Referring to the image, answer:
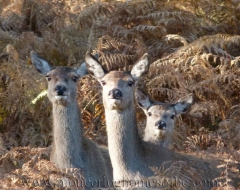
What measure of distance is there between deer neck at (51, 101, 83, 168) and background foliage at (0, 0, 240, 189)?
11.4 inches

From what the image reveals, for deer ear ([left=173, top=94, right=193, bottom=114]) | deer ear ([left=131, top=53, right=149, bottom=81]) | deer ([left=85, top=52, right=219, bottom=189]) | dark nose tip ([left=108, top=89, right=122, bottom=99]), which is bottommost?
deer ([left=85, top=52, right=219, bottom=189])

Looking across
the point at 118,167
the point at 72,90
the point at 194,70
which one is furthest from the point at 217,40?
the point at 118,167

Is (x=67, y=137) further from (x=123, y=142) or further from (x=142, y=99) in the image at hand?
(x=142, y=99)

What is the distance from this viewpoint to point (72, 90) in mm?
8023

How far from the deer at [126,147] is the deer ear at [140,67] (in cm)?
26

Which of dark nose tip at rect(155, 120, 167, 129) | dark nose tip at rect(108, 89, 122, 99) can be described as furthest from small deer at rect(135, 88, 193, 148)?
dark nose tip at rect(108, 89, 122, 99)

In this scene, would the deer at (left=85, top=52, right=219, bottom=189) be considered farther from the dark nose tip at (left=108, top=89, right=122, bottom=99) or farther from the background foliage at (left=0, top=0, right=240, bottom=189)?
the background foliage at (left=0, top=0, right=240, bottom=189)

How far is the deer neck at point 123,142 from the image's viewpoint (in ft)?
23.2

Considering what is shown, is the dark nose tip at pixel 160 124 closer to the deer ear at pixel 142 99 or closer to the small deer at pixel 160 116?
the small deer at pixel 160 116

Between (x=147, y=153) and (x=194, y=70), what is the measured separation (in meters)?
3.15

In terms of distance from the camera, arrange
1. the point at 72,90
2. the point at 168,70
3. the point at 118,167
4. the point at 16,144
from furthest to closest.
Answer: the point at 168,70 → the point at 16,144 → the point at 72,90 → the point at 118,167

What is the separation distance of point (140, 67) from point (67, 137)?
1249mm

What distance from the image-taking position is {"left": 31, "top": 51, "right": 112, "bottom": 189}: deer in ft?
25.1

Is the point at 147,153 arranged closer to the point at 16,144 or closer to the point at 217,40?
the point at 16,144
